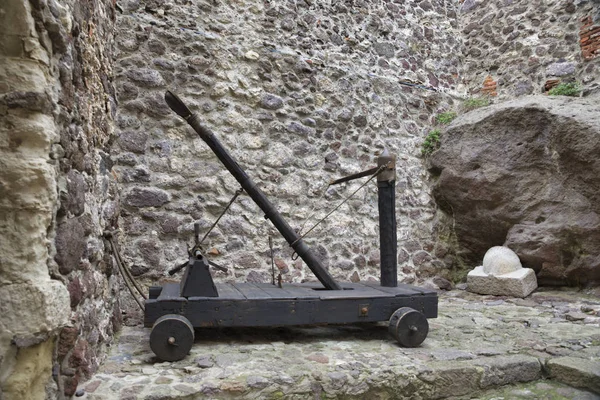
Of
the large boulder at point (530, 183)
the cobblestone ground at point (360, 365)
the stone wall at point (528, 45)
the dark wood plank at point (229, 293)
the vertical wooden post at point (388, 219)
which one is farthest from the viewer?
the stone wall at point (528, 45)

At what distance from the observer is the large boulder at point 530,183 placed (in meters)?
4.34

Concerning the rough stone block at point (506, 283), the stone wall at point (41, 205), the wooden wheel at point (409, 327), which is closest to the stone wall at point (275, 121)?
the rough stone block at point (506, 283)

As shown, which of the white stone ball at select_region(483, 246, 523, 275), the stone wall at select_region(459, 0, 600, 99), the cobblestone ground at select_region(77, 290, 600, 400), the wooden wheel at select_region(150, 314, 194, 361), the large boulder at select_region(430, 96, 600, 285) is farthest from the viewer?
the stone wall at select_region(459, 0, 600, 99)

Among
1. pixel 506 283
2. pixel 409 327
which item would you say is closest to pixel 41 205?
pixel 409 327

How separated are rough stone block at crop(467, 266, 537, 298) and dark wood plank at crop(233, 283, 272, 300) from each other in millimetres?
2541

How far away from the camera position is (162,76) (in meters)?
3.87

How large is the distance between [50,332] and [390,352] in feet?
5.89

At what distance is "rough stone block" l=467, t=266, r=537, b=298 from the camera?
173 inches

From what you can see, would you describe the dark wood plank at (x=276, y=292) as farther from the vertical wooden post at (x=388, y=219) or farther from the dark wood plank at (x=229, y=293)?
the vertical wooden post at (x=388, y=219)

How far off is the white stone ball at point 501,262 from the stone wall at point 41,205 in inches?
150

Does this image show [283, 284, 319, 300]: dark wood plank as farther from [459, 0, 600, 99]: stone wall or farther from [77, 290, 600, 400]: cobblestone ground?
[459, 0, 600, 99]: stone wall

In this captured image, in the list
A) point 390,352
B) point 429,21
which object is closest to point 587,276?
point 390,352

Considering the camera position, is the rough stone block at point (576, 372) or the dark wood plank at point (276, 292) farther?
the dark wood plank at point (276, 292)

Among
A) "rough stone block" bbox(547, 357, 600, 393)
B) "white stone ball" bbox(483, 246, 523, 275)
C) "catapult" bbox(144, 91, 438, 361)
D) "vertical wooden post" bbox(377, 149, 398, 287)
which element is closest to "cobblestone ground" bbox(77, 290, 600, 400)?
"rough stone block" bbox(547, 357, 600, 393)
